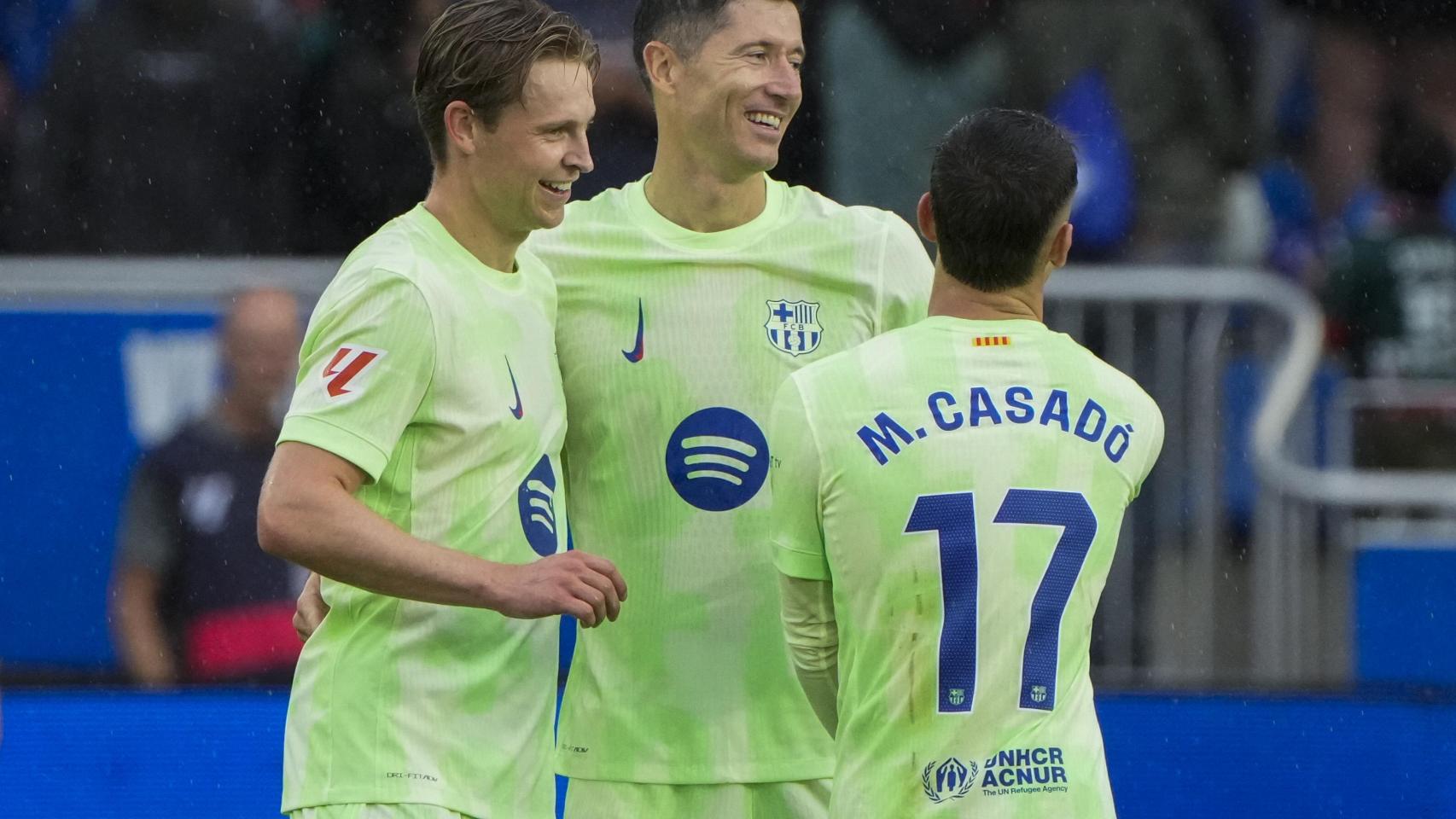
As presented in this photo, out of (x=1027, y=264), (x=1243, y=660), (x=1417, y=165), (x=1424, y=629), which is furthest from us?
(x=1417, y=165)

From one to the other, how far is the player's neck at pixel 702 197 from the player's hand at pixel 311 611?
0.92 m

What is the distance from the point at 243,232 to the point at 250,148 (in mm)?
302

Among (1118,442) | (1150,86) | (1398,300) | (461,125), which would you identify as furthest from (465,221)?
(1398,300)

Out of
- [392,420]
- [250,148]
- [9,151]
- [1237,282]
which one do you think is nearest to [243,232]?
[250,148]

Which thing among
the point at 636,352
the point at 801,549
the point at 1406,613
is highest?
the point at 636,352

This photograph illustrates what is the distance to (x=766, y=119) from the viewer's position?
138 inches

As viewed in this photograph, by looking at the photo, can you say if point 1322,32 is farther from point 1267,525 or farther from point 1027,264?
point 1027,264

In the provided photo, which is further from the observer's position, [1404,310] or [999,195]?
[1404,310]

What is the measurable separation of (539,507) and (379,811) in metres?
0.52

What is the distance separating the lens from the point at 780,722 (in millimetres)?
3438

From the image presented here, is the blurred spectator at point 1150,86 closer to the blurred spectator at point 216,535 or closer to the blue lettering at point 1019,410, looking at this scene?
the blurred spectator at point 216,535

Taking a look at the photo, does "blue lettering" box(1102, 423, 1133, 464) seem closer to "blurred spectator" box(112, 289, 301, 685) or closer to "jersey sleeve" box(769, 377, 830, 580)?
"jersey sleeve" box(769, 377, 830, 580)

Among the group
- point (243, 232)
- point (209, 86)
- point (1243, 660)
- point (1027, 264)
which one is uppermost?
point (209, 86)

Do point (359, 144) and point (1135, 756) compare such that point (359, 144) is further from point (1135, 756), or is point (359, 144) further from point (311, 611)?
point (311, 611)
